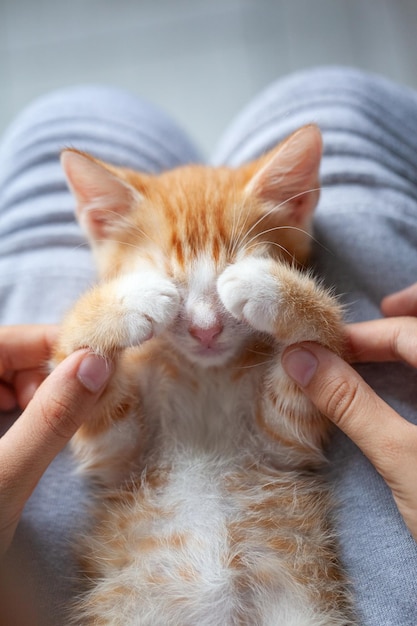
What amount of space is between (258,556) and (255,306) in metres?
0.42

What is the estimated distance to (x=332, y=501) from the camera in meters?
1.09

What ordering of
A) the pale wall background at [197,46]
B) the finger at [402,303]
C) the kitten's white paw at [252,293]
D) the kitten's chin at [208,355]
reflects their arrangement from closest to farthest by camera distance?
the kitten's white paw at [252,293]
the kitten's chin at [208,355]
the finger at [402,303]
the pale wall background at [197,46]

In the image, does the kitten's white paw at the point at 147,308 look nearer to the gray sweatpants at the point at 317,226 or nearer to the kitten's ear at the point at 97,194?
the kitten's ear at the point at 97,194

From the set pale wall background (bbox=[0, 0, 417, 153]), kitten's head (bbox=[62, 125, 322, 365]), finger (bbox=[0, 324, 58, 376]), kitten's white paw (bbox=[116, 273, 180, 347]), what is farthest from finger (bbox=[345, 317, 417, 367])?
pale wall background (bbox=[0, 0, 417, 153])

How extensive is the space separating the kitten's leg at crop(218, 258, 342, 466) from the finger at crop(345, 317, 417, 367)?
9 centimetres

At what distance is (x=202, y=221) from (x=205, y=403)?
13.4 inches

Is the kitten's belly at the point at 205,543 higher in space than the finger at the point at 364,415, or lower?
lower

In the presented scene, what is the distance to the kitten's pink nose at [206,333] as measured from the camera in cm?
96

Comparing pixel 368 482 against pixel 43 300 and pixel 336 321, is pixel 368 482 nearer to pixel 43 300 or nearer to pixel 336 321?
pixel 336 321

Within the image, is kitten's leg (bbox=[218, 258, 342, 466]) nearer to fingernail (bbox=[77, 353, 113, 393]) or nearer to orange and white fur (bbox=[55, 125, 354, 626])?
orange and white fur (bbox=[55, 125, 354, 626])

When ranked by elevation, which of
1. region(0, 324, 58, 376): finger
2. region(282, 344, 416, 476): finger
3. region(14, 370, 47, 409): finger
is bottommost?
region(14, 370, 47, 409): finger

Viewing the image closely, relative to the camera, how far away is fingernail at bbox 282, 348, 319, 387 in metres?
0.97

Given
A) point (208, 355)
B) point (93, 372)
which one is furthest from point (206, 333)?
point (93, 372)

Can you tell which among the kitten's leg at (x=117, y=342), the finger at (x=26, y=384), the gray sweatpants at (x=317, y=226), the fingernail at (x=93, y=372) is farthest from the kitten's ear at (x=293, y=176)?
the finger at (x=26, y=384)
